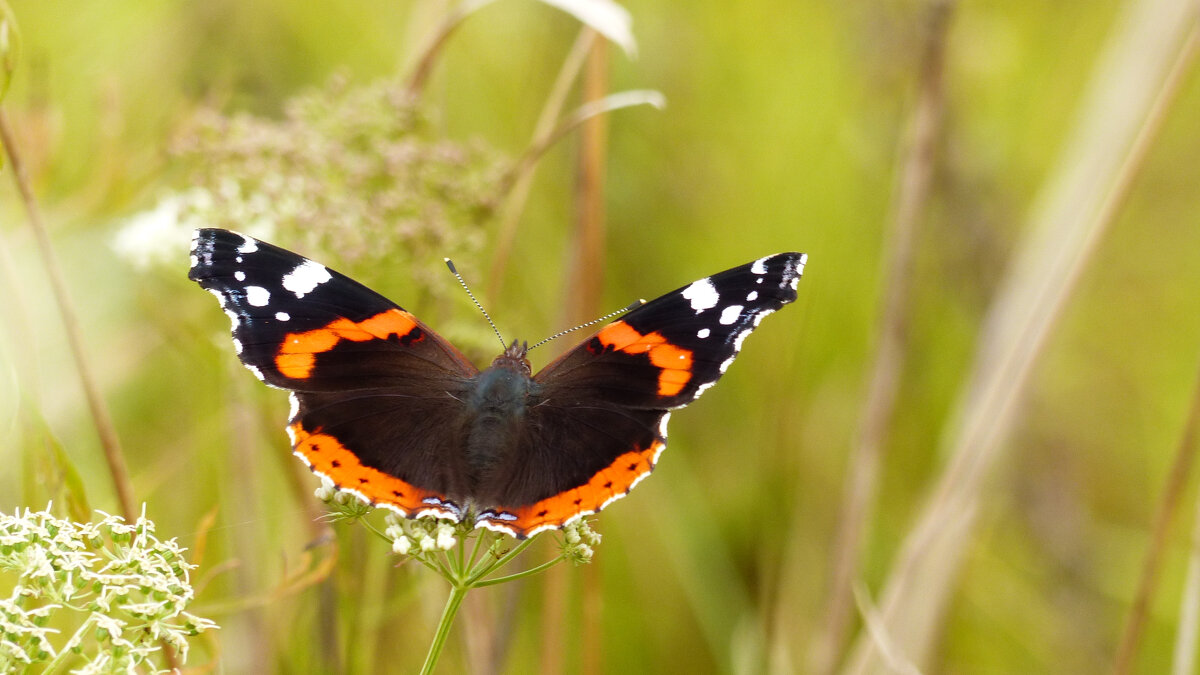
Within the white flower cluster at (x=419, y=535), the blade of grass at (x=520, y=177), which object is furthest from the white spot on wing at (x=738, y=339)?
the white flower cluster at (x=419, y=535)

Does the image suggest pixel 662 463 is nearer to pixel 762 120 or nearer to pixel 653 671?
pixel 653 671

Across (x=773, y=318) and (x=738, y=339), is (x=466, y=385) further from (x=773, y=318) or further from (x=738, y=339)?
(x=773, y=318)

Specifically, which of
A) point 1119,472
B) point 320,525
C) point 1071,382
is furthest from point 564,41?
point 1119,472

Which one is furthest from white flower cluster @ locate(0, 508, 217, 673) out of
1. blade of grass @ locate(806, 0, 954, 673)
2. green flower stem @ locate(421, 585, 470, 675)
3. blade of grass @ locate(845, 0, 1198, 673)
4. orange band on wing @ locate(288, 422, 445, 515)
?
blade of grass @ locate(806, 0, 954, 673)

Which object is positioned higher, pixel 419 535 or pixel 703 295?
pixel 703 295

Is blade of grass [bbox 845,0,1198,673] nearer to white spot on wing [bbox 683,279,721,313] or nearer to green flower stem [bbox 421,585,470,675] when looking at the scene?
white spot on wing [bbox 683,279,721,313]

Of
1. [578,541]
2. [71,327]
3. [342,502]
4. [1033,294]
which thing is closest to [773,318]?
A: [1033,294]
